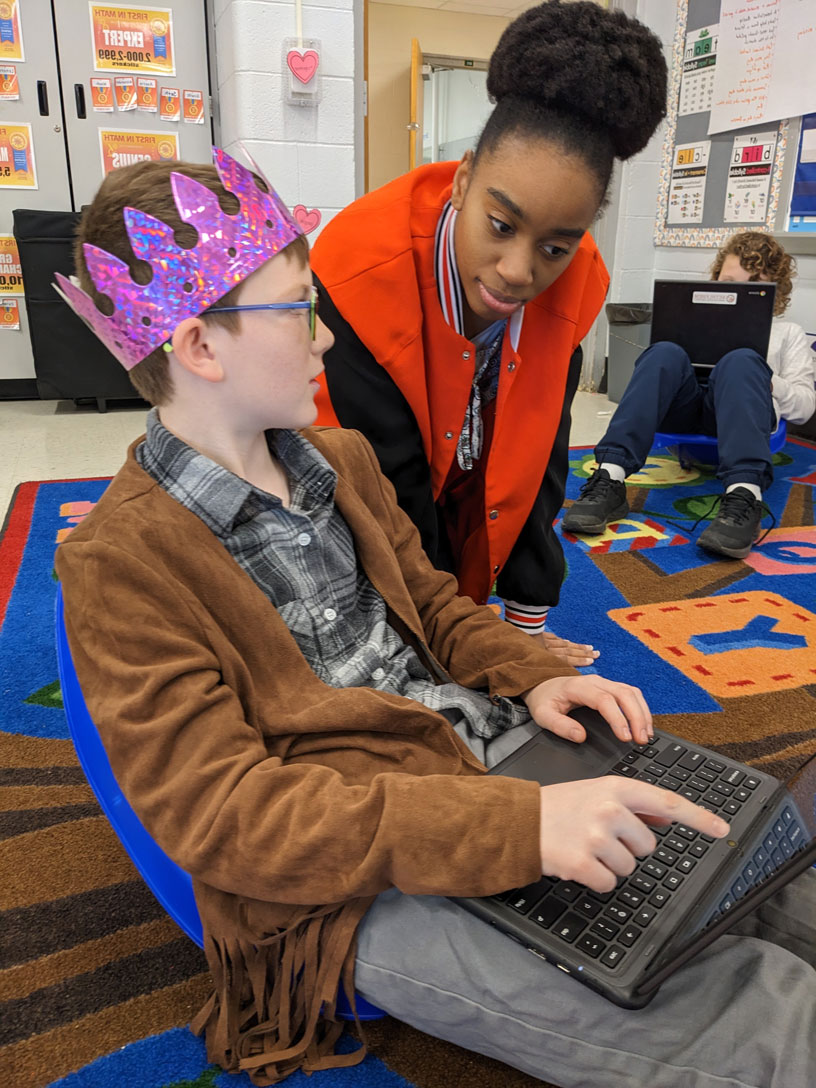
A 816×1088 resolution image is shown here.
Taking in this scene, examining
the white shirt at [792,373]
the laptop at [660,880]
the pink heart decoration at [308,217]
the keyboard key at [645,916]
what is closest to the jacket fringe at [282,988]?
the laptop at [660,880]

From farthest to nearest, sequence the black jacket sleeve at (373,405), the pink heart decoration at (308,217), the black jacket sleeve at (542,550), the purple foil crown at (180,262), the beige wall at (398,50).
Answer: the beige wall at (398,50) < the pink heart decoration at (308,217) < the black jacket sleeve at (542,550) < the black jacket sleeve at (373,405) < the purple foil crown at (180,262)

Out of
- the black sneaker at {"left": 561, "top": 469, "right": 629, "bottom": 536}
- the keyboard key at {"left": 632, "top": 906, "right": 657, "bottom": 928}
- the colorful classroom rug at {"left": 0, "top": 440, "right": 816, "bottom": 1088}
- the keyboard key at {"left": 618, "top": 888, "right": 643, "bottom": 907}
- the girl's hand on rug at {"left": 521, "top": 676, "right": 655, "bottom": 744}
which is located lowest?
the colorful classroom rug at {"left": 0, "top": 440, "right": 816, "bottom": 1088}

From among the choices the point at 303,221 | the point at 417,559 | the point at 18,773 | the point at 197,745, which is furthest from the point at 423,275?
the point at 303,221

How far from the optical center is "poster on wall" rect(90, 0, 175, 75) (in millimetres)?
3074

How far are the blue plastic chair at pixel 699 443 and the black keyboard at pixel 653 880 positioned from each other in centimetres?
183

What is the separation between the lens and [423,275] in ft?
3.64

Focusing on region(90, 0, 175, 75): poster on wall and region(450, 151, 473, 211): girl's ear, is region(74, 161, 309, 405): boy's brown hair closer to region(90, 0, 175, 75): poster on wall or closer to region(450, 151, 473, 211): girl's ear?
region(450, 151, 473, 211): girl's ear

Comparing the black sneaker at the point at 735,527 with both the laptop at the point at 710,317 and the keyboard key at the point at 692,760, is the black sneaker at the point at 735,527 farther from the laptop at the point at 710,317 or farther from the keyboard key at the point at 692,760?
the keyboard key at the point at 692,760

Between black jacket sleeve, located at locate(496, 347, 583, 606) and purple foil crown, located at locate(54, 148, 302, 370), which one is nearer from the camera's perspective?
purple foil crown, located at locate(54, 148, 302, 370)

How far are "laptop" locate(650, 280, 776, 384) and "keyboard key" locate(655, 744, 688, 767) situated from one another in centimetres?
187

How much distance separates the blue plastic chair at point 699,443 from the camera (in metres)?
2.43

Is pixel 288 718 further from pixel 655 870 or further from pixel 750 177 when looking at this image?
pixel 750 177

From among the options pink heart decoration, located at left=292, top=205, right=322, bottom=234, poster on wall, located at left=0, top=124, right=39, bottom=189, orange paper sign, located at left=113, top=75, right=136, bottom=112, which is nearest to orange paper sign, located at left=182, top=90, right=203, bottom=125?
orange paper sign, located at left=113, top=75, right=136, bottom=112

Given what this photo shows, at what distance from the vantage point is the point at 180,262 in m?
0.69
